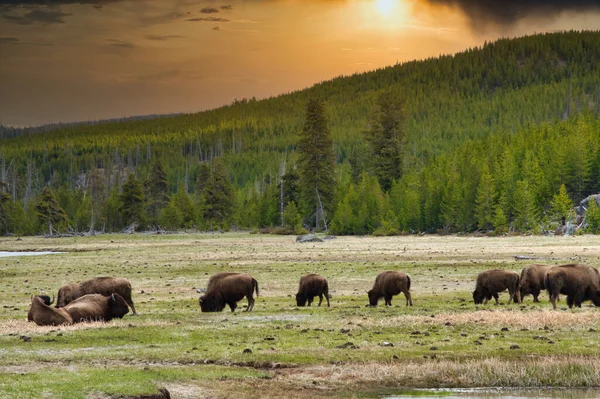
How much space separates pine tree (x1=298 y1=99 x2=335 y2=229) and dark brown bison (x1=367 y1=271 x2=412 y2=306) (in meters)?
85.0

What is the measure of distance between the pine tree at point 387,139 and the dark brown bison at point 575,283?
9856cm

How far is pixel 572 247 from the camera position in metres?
64.0

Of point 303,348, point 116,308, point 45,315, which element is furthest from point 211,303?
point 303,348

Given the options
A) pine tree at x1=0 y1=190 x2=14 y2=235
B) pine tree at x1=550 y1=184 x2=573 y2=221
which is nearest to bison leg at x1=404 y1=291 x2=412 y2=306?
pine tree at x1=550 y1=184 x2=573 y2=221

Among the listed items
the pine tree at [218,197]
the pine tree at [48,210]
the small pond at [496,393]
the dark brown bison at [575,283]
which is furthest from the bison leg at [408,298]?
the pine tree at [48,210]

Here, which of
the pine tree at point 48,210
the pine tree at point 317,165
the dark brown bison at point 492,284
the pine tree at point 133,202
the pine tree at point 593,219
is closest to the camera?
the dark brown bison at point 492,284

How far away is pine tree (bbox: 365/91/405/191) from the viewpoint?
133000 mm

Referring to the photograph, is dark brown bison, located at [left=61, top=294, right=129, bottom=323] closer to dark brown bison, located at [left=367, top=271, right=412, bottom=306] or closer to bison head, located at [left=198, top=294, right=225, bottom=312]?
bison head, located at [left=198, top=294, right=225, bottom=312]

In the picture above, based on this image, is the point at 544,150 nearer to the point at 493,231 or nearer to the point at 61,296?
the point at 493,231

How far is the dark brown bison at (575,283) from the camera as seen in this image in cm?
3009

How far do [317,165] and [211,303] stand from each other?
3485 inches

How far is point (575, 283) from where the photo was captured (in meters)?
30.1

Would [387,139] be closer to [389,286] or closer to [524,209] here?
[524,209]

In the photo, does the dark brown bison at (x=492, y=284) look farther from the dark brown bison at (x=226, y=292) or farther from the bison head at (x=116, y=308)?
the bison head at (x=116, y=308)
